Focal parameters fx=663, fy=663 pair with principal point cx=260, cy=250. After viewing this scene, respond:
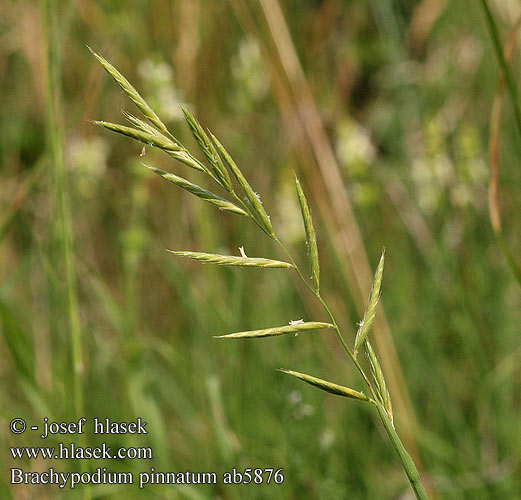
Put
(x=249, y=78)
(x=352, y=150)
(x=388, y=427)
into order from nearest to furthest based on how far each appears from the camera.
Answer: (x=388, y=427) < (x=352, y=150) < (x=249, y=78)

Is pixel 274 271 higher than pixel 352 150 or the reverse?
the reverse

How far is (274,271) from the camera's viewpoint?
150cm

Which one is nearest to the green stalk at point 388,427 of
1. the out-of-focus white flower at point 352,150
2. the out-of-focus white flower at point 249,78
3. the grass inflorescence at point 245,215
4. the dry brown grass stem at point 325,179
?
the grass inflorescence at point 245,215

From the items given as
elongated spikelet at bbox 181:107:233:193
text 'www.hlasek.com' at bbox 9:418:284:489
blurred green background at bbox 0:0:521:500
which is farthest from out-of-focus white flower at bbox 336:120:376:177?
elongated spikelet at bbox 181:107:233:193

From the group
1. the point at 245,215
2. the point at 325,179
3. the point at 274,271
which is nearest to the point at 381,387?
the point at 245,215

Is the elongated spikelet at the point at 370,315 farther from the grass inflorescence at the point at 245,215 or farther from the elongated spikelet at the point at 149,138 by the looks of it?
the elongated spikelet at the point at 149,138

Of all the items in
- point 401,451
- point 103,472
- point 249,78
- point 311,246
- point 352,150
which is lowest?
point 103,472

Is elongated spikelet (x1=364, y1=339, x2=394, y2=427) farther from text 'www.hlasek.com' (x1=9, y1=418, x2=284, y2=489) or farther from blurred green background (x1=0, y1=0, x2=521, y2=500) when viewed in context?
text 'www.hlasek.com' (x1=9, y1=418, x2=284, y2=489)

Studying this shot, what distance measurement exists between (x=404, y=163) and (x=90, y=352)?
39.0 inches

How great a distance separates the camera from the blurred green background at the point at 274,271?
39.9 inches

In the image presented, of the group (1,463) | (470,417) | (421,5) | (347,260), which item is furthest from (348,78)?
(1,463)

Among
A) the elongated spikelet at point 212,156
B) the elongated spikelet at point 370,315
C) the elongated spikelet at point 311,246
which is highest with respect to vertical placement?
the elongated spikelet at point 212,156

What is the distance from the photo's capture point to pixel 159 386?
53.0 inches

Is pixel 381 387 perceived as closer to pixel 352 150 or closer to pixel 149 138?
pixel 149 138
